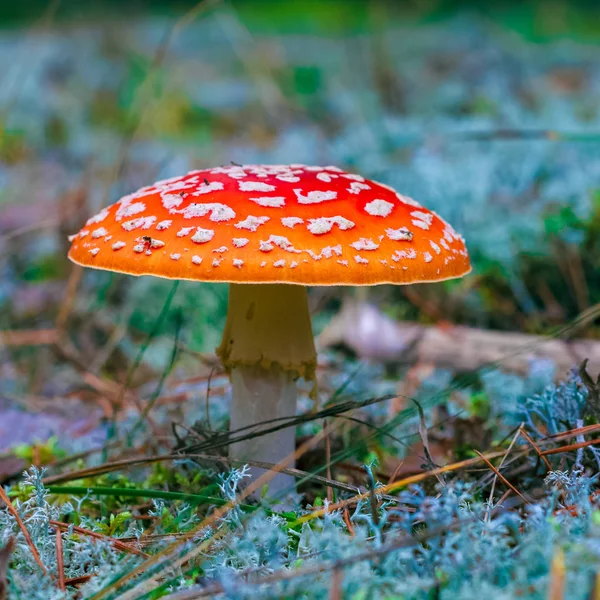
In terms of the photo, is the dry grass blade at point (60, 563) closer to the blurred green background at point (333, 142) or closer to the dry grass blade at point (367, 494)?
the dry grass blade at point (367, 494)

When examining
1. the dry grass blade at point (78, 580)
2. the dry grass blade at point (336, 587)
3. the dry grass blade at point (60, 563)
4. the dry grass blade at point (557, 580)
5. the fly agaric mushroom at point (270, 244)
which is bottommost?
the dry grass blade at point (78, 580)

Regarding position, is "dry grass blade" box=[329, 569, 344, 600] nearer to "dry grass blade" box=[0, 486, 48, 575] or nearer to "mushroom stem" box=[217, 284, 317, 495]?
"dry grass blade" box=[0, 486, 48, 575]

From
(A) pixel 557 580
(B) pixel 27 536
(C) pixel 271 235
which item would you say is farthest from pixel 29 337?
(A) pixel 557 580

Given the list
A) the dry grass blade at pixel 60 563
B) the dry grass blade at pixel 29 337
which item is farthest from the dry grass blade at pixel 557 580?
the dry grass blade at pixel 29 337

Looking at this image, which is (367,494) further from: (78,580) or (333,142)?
(333,142)

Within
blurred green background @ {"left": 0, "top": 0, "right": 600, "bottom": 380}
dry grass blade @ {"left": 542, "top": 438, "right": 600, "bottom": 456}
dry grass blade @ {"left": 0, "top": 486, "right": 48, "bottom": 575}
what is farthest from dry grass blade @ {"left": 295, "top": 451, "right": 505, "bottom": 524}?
blurred green background @ {"left": 0, "top": 0, "right": 600, "bottom": 380}

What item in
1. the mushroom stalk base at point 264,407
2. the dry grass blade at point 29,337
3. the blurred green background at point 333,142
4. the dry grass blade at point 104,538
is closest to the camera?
the dry grass blade at point 104,538

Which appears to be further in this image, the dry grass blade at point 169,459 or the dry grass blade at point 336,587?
the dry grass blade at point 169,459

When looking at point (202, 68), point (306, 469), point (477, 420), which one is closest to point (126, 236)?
point (306, 469)
